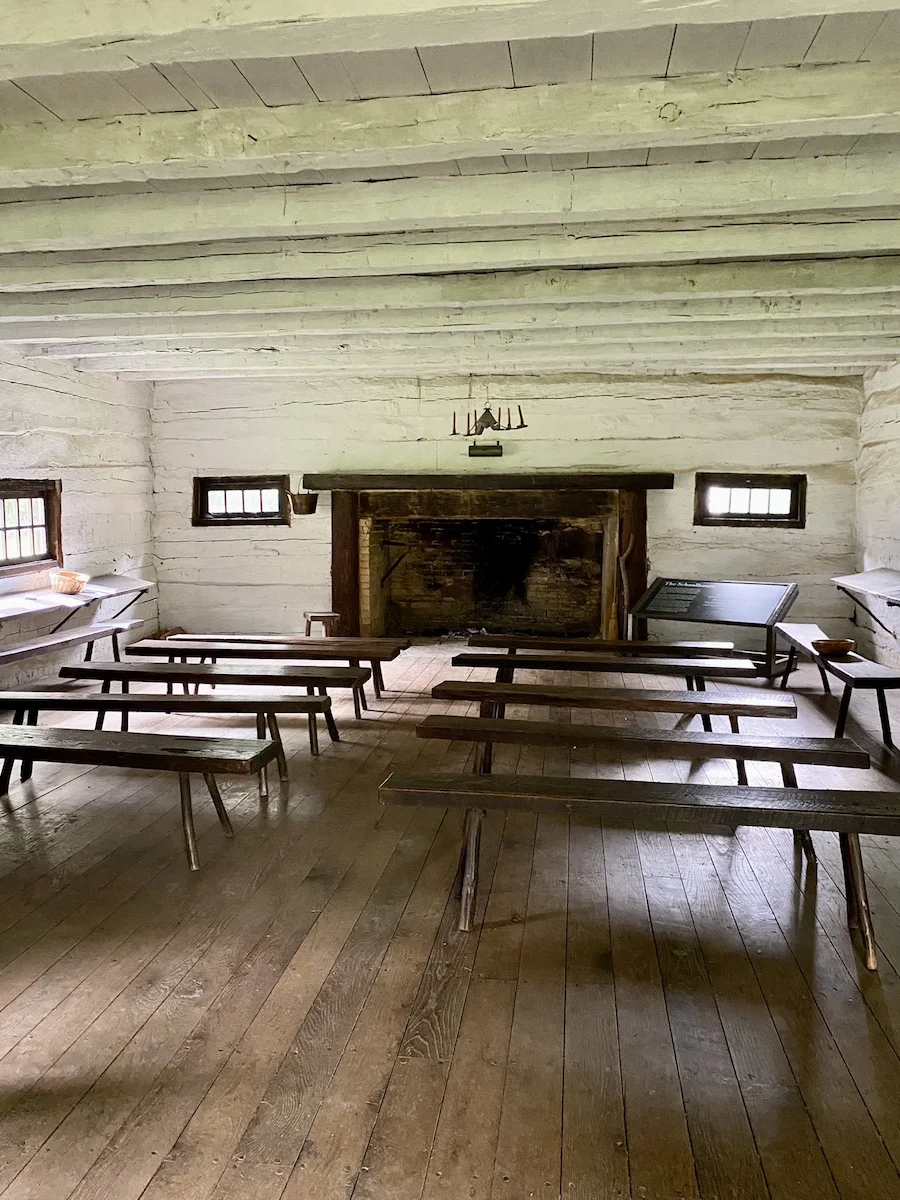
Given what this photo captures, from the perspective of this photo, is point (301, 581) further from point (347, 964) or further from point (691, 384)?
point (347, 964)

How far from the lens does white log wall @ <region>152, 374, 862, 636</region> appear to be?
7.70 metres

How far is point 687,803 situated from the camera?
2629 mm

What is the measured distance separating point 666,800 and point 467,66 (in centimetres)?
227

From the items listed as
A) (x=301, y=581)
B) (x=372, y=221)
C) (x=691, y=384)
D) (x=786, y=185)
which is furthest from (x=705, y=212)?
(x=301, y=581)

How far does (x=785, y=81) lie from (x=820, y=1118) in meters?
2.77

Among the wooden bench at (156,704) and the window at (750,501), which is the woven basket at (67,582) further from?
the window at (750,501)

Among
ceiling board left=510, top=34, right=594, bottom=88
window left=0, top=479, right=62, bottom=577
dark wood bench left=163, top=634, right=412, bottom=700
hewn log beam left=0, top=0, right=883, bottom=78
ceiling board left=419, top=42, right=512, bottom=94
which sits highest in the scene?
ceiling board left=510, top=34, right=594, bottom=88

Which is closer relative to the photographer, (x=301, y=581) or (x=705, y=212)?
(x=705, y=212)

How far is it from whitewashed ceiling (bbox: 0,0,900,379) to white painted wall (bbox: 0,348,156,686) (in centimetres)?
114

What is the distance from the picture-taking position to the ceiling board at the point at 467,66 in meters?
2.34

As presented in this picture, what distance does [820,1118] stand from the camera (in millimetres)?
1986

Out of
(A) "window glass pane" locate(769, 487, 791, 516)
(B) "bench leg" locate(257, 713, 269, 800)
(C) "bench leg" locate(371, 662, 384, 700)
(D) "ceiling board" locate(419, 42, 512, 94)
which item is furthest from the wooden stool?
(D) "ceiling board" locate(419, 42, 512, 94)

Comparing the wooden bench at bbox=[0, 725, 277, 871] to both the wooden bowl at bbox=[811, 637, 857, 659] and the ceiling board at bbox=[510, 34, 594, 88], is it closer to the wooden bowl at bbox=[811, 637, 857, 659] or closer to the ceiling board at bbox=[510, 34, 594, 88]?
the ceiling board at bbox=[510, 34, 594, 88]

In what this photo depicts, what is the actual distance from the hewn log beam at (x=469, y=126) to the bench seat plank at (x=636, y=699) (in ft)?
7.44
